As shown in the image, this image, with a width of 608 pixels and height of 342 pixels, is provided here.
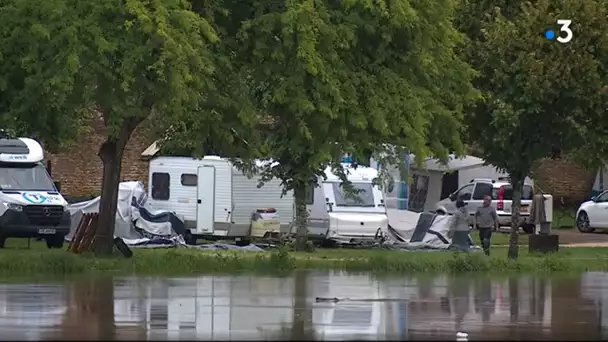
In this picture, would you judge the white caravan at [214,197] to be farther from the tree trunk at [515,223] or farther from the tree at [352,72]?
the tree at [352,72]

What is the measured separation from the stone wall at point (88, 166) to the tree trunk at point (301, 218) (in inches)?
730

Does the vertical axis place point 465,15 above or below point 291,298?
above

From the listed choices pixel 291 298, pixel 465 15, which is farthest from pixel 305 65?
pixel 465 15

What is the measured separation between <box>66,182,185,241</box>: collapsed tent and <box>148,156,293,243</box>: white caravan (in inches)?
25.1

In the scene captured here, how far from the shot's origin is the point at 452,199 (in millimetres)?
51219

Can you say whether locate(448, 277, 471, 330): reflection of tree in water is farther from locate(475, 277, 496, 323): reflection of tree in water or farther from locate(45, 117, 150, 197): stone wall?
locate(45, 117, 150, 197): stone wall

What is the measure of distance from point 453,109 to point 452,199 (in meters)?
20.5

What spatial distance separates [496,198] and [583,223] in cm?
326

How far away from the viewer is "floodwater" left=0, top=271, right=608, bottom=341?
16125mm

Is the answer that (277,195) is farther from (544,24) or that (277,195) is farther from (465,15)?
(544,24)

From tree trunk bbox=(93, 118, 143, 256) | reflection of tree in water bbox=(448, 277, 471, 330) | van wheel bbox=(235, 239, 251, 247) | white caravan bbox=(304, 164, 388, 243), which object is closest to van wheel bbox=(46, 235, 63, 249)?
van wheel bbox=(235, 239, 251, 247)

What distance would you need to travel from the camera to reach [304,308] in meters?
19.5

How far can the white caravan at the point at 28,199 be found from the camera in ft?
119

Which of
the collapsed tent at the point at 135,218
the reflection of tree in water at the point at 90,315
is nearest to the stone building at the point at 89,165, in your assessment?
the collapsed tent at the point at 135,218
